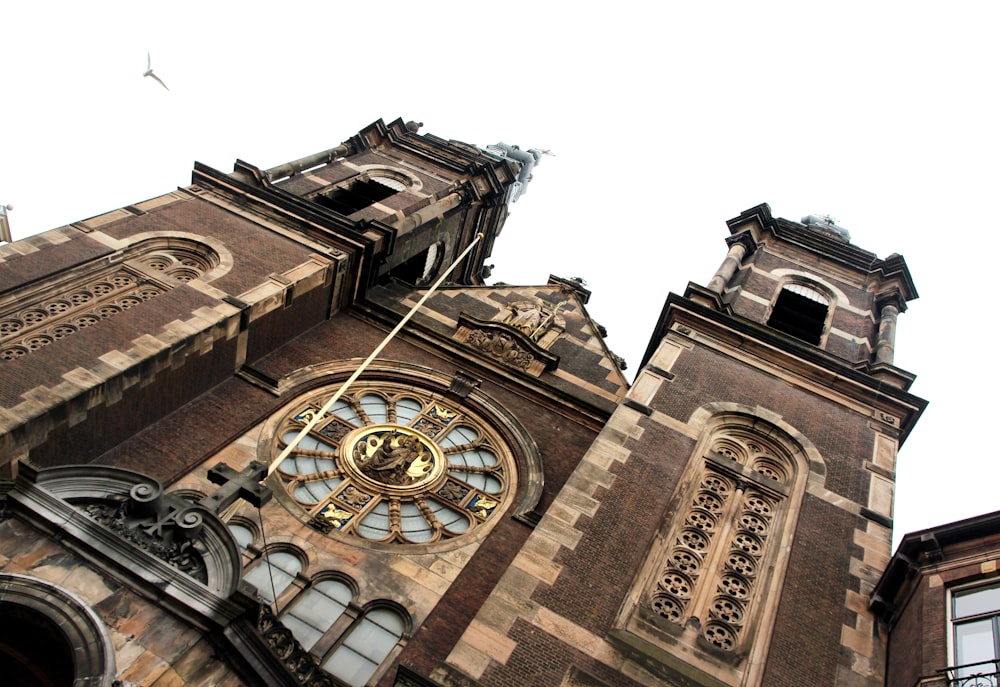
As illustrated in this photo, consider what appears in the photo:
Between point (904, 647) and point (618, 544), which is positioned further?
point (618, 544)

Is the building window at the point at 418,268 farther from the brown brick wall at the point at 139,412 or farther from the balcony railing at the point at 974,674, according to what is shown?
the balcony railing at the point at 974,674

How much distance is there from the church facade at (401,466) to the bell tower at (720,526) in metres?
0.04

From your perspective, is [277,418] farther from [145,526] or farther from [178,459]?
[145,526]

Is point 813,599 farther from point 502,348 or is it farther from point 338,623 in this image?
point 502,348

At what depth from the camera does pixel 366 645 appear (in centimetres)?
1211

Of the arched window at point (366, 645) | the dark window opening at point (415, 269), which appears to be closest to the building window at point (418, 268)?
the dark window opening at point (415, 269)

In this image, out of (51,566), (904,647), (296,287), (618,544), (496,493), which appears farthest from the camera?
(296,287)

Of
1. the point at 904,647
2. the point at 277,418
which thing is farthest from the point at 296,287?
the point at 904,647

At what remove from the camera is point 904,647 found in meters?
11.1

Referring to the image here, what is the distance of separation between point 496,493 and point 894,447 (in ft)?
21.3

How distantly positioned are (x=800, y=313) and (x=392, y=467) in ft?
36.0

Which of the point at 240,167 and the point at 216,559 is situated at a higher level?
the point at 240,167

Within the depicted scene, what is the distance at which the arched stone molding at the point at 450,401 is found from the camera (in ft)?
46.8

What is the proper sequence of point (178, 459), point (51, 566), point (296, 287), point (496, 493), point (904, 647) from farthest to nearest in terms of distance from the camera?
point (296, 287) < point (496, 493) < point (178, 459) < point (904, 647) < point (51, 566)
